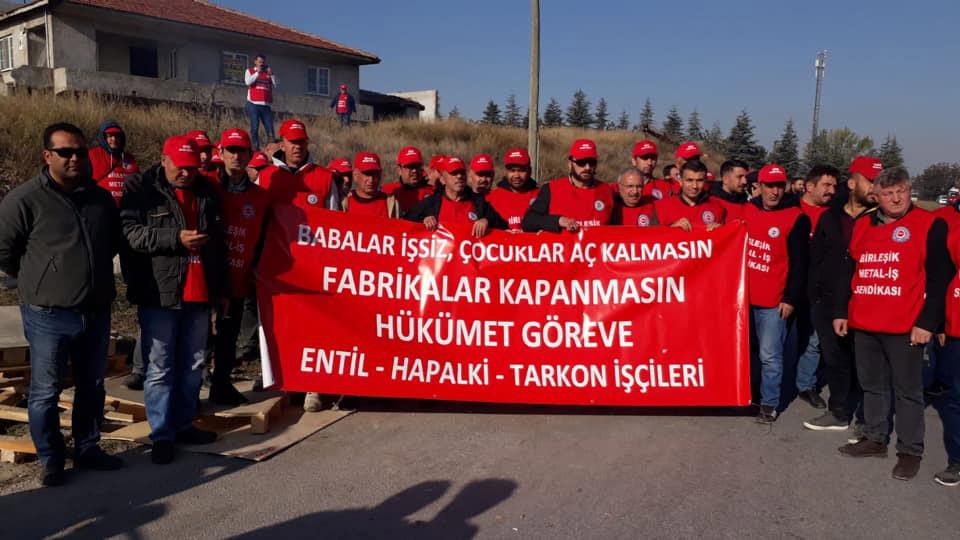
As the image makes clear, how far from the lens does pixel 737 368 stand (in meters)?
5.64

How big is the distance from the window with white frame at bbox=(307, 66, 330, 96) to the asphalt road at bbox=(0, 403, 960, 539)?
29677 millimetres

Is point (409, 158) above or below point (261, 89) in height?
below

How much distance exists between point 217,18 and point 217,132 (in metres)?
15.9

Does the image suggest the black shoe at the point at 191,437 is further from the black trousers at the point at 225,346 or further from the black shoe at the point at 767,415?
the black shoe at the point at 767,415

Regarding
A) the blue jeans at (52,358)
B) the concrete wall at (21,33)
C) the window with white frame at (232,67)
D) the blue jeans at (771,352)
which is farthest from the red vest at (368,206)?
the window with white frame at (232,67)

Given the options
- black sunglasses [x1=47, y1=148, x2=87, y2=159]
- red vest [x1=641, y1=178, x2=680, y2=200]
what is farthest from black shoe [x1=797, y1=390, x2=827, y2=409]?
black sunglasses [x1=47, y1=148, x2=87, y2=159]

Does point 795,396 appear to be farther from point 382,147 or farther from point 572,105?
point 572,105

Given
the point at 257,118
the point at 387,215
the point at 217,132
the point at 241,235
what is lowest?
the point at 241,235

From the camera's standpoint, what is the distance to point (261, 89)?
675 inches

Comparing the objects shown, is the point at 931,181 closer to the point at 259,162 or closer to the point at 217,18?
the point at 217,18

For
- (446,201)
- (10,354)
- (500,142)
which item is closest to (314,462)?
(446,201)

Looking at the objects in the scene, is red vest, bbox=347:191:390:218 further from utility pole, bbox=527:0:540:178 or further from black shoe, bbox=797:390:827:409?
utility pole, bbox=527:0:540:178

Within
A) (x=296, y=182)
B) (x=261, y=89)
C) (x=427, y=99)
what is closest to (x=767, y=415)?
(x=296, y=182)

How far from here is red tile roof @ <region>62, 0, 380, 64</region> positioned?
27062mm
